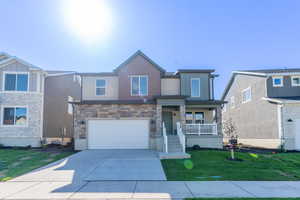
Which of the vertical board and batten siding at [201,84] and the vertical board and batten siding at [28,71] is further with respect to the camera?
the vertical board and batten siding at [201,84]

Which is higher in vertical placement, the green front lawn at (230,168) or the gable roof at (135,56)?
the gable roof at (135,56)

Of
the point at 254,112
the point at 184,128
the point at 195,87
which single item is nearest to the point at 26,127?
the point at 184,128

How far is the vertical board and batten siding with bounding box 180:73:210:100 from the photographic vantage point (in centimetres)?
1673

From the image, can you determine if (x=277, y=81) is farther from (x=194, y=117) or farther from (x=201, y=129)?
(x=201, y=129)

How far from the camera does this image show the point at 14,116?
51.8 feet

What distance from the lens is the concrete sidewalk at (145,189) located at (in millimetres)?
5535

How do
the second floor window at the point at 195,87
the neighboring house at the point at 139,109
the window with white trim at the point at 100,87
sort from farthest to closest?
the second floor window at the point at 195,87 → the window with white trim at the point at 100,87 → the neighboring house at the point at 139,109

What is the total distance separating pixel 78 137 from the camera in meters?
14.6

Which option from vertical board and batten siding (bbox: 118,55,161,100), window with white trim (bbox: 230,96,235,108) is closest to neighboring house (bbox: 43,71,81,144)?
vertical board and batten siding (bbox: 118,55,161,100)

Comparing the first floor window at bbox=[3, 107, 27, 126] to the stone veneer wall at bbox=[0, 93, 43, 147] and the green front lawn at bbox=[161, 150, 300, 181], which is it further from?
the green front lawn at bbox=[161, 150, 300, 181]

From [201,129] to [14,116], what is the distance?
14.9 meters

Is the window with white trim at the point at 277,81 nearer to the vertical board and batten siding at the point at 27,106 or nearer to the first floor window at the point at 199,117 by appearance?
the first floor window at the point at 199,117

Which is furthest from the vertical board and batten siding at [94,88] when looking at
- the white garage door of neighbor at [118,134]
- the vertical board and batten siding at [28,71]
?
the vertical board and batten siding at [28,71]

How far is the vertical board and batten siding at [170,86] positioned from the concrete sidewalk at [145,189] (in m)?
10.6
